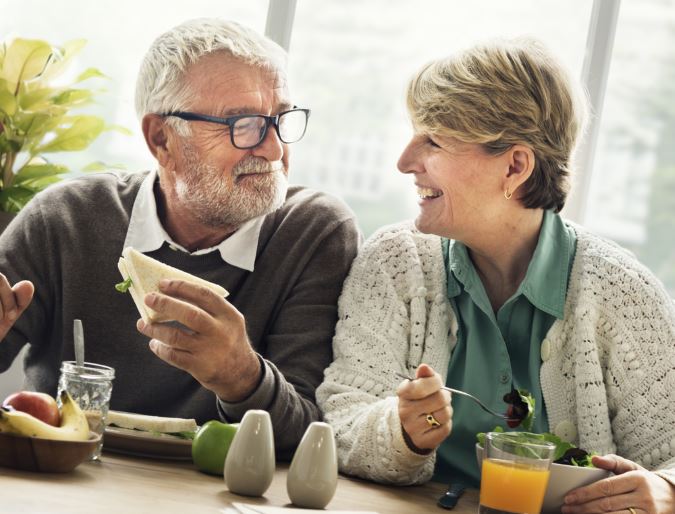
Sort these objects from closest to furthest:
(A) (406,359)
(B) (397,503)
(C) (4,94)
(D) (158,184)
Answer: (B) (397,503), (A) (406,359), (D) (158,184), (C) (4,94)

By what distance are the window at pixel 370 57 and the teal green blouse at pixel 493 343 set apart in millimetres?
1103

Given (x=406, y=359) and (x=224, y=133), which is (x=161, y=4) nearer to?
(x=224, y=133)

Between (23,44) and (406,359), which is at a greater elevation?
(23,44)

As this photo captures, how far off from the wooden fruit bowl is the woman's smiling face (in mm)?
987

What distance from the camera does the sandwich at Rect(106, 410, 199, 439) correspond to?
6.17 ft

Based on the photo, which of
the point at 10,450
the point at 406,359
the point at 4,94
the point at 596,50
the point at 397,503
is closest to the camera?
the point at 10,450

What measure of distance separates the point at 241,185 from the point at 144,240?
0.92 ft

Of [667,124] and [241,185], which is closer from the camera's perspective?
[241,185]

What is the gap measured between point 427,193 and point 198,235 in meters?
0.61

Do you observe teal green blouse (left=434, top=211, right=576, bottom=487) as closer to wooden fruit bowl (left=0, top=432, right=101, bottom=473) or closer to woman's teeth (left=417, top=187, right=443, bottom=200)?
woman's teeth (left=417, top=187, right=443, bottom=200)

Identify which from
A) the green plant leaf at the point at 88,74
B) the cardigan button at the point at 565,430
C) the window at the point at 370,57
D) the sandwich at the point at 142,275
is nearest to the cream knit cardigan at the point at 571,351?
the cardigan button at the point at 565,430

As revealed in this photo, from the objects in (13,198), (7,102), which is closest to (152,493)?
(13,198)

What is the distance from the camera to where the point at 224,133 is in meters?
2.37

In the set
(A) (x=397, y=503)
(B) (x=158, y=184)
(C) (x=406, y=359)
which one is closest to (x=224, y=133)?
(B) (x=158, y=184)
